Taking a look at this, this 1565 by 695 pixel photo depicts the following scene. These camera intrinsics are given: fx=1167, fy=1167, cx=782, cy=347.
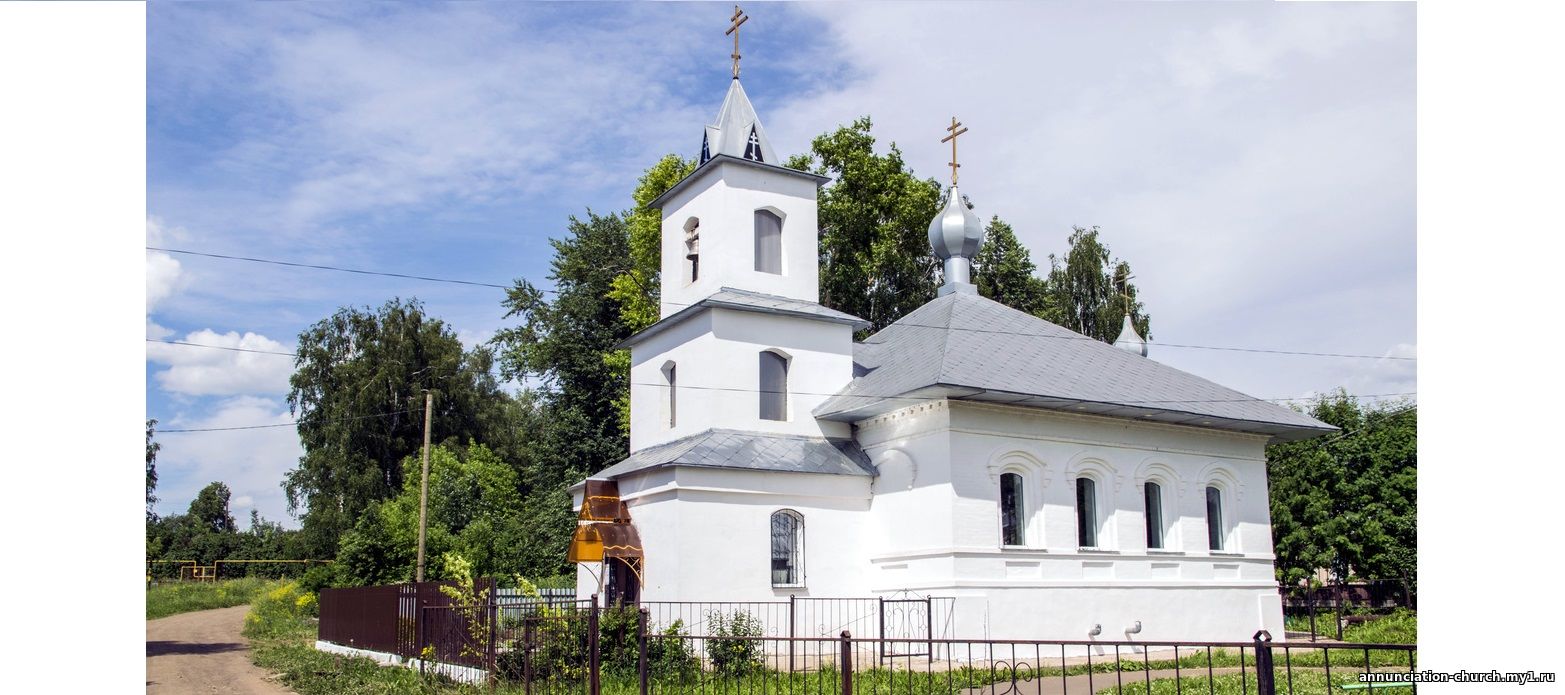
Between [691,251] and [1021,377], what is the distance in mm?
6747

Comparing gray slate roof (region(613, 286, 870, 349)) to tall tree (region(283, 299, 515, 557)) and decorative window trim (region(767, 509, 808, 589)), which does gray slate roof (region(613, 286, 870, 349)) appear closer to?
decorative window trim (region(767, 509, 808, 589))

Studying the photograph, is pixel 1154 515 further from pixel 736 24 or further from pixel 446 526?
pixel 446 526

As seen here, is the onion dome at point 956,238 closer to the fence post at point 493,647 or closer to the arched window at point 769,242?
the arched window at point 769,242

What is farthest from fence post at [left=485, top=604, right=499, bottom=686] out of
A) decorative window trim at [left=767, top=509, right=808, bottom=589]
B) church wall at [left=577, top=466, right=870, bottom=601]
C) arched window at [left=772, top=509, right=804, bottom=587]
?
arched window at [left=772, top=509, right=804, bottom=587]

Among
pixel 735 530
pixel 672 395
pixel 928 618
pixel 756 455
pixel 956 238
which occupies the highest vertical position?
pixel 956 238

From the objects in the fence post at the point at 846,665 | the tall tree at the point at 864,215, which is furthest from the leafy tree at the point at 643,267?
the fence post at the point at 846,665

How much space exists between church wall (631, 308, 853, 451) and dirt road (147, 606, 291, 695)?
7448 mm

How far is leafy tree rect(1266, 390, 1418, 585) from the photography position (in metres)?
25.2

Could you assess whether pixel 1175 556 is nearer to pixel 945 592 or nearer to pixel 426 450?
pixel 945 592

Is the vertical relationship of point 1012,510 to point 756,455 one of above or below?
below

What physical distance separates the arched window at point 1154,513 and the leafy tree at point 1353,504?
7.86 m

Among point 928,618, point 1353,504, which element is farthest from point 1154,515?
point 1353,504

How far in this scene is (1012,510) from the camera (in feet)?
61.1

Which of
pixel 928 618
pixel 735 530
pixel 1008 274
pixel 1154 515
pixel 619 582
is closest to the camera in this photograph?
pixel 928 618
